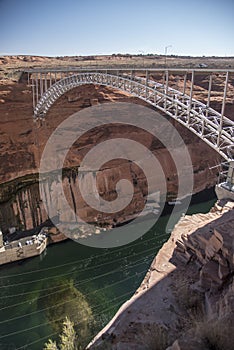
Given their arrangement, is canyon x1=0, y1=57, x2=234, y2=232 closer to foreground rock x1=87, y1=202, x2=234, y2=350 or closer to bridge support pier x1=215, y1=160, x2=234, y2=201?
bridge support pier x1=215, y1=160, x2=234, y2=201

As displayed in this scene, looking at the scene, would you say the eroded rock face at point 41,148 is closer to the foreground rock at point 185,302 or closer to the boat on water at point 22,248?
the boat on water at point 22,248

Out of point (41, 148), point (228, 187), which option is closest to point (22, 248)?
point (41, 148)

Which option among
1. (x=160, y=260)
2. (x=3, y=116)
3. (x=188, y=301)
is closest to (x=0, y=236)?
(x=3, y=116)

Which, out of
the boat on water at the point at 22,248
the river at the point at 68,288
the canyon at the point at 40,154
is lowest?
the river at the point at 68,288

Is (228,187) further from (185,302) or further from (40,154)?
(40,154)

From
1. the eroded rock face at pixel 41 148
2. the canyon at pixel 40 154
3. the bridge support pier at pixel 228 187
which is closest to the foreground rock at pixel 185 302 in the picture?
the bridge support pier at pixel 228 187

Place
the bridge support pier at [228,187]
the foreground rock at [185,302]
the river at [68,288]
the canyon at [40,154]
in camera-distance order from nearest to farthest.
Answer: the foreground rock at [185,302] → the bridge support pier at [228,187] → the river at [68,288] → the canyon at [40,154]
